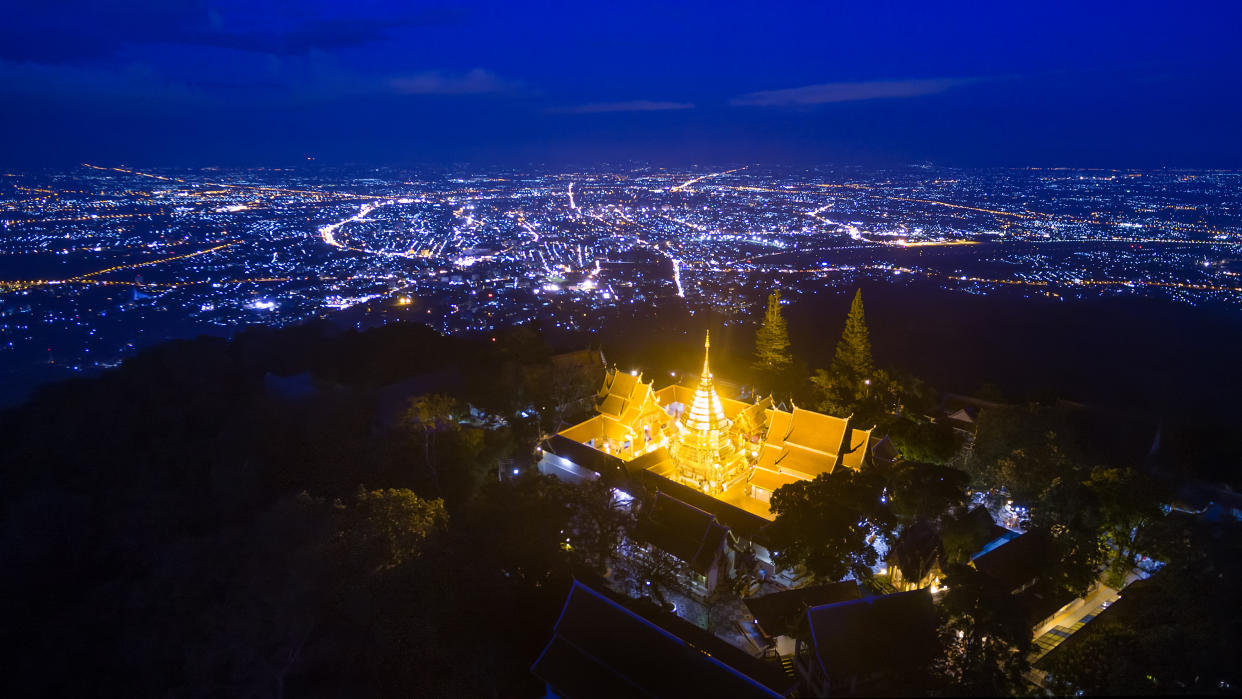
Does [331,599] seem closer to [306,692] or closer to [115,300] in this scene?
[306,692]

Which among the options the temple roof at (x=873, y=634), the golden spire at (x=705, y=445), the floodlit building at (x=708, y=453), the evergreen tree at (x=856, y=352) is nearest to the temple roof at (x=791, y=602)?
the temple roof at (x=873, y=634)

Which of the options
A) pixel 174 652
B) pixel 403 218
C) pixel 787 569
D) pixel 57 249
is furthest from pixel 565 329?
pixel 403 218

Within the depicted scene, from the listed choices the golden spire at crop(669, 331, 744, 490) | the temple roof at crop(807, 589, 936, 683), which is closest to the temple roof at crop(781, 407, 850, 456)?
the golden spire at crop(669, 331, 744, 490)

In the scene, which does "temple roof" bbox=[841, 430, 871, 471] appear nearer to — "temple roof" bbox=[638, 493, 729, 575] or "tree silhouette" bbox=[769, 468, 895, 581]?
"tree silhouette" bbox=[769, 468, 895, 581]

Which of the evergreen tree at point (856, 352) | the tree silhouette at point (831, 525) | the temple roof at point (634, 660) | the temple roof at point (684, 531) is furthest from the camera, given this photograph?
the evergreen tree at point (856, 352)

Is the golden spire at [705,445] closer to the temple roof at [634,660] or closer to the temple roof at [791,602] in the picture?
the temple roof at [791,602]
